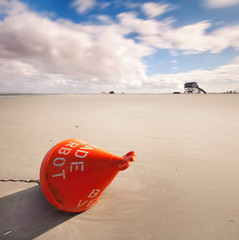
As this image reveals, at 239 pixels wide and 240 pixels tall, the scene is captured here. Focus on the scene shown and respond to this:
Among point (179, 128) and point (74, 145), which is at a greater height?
point (74, 145)

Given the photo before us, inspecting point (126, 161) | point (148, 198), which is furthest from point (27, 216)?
point (148, 198)

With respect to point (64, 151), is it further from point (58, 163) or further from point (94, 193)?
point (94, 193)

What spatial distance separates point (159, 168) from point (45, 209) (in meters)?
2.08

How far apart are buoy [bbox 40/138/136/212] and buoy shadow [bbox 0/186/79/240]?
10.9 inches

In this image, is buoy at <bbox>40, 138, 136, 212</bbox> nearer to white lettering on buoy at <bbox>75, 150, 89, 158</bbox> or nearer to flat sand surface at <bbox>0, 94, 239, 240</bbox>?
white lettering on buoy at <bbox>75, 150, 89, 158</bbox>

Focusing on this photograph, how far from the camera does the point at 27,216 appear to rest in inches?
83.9

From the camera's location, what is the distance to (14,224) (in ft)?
6.56

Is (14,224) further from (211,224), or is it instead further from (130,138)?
(130,138)

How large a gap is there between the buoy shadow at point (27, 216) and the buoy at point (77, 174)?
0.91 feet

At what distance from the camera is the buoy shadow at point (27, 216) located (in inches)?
74.6

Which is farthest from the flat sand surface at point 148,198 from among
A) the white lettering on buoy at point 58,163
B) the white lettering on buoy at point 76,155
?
the white lettering on buoy at point 58,163

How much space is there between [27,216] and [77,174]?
93 centimetres

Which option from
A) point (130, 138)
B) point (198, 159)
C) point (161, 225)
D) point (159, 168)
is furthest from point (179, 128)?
point (161, 225)

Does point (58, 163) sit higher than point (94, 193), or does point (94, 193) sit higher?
point (58, 163)
